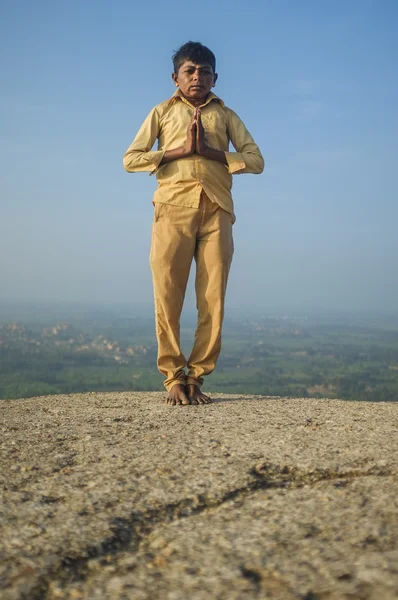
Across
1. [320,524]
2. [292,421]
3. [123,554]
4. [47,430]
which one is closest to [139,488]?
[123,554]

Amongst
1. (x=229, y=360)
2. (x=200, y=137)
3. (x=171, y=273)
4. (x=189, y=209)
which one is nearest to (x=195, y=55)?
(x=200, y=137)

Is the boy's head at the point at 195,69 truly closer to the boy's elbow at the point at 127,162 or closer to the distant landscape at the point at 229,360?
the boy's elbow at the point at 127,162

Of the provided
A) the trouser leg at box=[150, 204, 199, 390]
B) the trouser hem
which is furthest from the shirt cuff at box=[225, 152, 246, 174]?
the trouser hem

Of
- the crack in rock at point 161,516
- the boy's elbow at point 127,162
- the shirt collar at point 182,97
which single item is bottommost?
the crack in rock at point 161,516

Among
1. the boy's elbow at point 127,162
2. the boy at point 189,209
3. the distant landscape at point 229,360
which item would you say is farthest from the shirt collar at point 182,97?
the distant landscape at point 229,360

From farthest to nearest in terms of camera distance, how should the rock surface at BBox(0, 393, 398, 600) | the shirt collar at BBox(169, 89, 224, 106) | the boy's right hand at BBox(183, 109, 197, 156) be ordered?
the shirt collar at BBox(169, 89, 224, 106) → the boy's right hand at BBox(183, 109, 197, 156) → the rock surface at BBox(0, 393, 398, 600)

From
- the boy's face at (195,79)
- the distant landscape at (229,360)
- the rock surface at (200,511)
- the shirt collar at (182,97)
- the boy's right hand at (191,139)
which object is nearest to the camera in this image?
the rock surface at (200,511)

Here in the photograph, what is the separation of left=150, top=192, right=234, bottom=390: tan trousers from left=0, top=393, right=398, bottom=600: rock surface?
0.90 meters

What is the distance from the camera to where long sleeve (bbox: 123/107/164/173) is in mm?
3764

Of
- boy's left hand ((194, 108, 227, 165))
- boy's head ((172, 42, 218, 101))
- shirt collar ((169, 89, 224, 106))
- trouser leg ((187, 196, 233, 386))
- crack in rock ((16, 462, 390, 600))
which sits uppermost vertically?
boy's head ((172, 42, 218, 101))

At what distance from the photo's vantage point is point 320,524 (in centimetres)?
157

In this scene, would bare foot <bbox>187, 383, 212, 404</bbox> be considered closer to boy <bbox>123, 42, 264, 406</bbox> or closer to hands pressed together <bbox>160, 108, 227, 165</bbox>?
boy <bbox>123, 42, 264, 406</bbox>

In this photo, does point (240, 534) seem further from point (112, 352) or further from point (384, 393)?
point (112, 352)

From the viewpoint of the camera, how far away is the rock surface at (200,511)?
4.26ft
